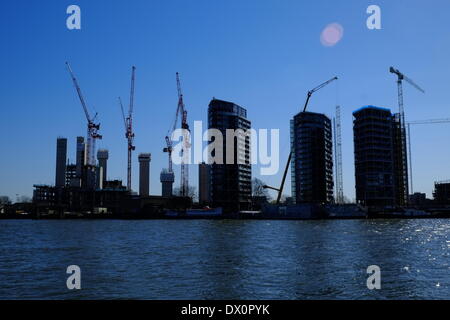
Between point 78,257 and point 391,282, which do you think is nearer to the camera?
point 391,282

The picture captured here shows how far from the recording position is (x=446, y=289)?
101 feet

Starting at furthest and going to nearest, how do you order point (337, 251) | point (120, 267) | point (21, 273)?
point (337, 251) → point (120, 267) → point (21, 273)

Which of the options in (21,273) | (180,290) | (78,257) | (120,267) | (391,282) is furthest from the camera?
(78,257)

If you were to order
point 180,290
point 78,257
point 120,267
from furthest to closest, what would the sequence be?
point 78,257 → point 120,267 → point 180,290
